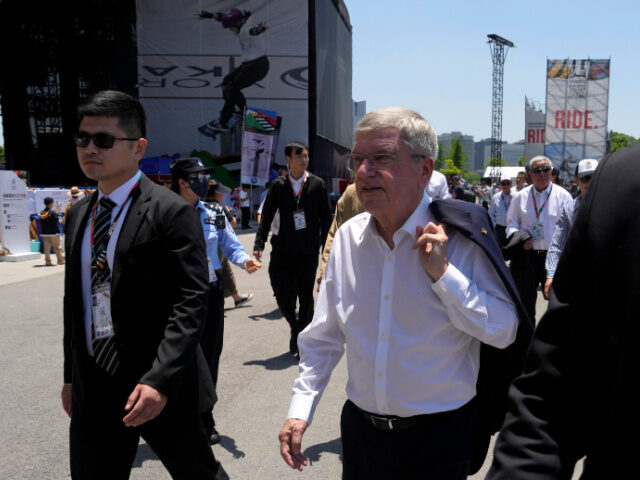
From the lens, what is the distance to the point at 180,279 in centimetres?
239

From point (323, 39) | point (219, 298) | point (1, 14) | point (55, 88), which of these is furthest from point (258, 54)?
point (219, 298)

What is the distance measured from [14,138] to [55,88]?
3600mm

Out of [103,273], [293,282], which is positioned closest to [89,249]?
[103,273]

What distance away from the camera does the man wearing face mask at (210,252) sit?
13.7ft

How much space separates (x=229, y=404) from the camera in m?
4.86

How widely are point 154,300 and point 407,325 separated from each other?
3.32ft

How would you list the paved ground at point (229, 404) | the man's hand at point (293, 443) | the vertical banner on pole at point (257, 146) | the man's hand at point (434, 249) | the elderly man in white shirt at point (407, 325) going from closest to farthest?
the man's hand at point (434, 249)
the elderly man in white shirt at point (407, 325)
the man's hand at point (293, 443)
the paved ground at point (229, 404)
the vertical banner on pole at point (257, 146)

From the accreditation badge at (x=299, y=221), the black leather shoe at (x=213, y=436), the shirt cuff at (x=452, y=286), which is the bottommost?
the black leather shoe at (x=213, y=436)

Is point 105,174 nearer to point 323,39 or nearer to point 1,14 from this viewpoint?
point 323,39

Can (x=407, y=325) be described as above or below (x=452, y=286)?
below

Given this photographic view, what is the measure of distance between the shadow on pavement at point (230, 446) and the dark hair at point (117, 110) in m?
2.30

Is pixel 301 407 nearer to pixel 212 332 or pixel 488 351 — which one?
pixel 488 351

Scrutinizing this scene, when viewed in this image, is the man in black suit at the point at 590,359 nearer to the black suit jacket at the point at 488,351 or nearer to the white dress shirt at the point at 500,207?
the black suit jacket at the point at 488,351

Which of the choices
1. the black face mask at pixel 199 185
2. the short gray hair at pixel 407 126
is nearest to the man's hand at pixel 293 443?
the short gray hair at pixel 407 126
